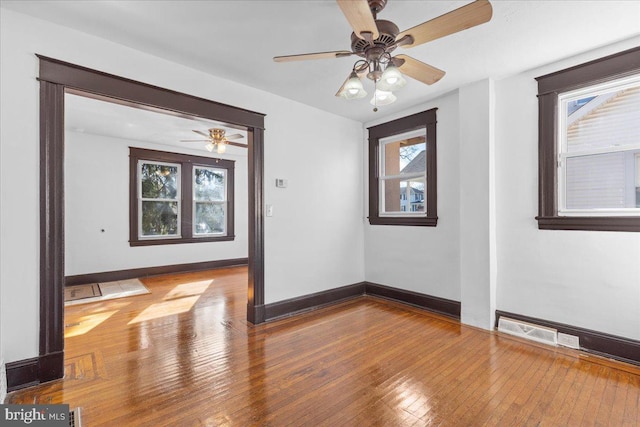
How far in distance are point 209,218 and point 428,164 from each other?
5.04m

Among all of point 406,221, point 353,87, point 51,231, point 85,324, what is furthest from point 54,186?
point 406,221

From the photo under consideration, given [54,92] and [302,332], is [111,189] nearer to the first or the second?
[54,92]

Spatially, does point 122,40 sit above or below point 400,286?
above

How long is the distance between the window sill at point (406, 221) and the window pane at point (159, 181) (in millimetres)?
4373

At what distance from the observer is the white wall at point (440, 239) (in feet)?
11.8

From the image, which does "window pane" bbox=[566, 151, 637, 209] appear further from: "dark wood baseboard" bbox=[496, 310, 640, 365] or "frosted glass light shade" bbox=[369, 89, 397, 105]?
"frosted glass light shade" bbox=[369, 89, 397, 105]

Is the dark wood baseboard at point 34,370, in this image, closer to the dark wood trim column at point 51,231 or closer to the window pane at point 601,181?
the dark wood trim column at point 51,231

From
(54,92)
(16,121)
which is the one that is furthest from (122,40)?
(16,121)

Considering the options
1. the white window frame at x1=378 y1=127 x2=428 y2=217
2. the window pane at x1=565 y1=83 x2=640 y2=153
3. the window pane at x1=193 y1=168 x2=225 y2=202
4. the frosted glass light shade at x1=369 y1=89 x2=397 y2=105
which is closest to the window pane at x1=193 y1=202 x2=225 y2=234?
the window pane at x1=193 y1=168 x2=225 y2=202

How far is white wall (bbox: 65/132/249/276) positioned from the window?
147mm

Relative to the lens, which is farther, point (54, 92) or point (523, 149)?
point (523, 149)

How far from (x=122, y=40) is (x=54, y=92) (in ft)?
2.22

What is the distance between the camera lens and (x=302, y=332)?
3.21 metres

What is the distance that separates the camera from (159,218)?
20.4ft
